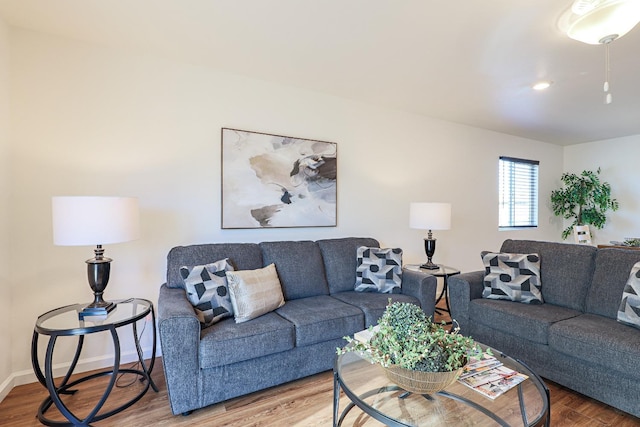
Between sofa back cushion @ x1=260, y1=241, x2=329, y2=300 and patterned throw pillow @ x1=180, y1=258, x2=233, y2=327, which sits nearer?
patterned throw pillow @ x1=180, y1=258, x2=233, y2=327

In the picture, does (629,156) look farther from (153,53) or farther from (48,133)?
(48,133)

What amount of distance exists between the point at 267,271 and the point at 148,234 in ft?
3.26

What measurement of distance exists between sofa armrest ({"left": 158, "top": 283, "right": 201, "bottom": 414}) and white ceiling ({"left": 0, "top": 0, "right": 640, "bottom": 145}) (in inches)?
71.2

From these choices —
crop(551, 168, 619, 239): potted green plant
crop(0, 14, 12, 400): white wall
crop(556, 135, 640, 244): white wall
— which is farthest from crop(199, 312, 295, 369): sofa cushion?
crop(556, 135, 640, 244): white wall

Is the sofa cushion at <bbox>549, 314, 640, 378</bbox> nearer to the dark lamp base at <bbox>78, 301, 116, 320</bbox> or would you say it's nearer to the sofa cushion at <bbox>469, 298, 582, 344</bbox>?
the sofa cushion at <bbox>469, 298, 582, 344</bbox>

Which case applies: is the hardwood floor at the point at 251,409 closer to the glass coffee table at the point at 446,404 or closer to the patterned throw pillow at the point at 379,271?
the glass coffee table at the point at 446,404

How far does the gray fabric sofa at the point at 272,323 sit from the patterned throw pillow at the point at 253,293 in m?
0.06

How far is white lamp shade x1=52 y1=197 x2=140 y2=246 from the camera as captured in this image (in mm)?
1715

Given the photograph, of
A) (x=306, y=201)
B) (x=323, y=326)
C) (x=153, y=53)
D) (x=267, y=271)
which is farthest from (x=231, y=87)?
(x=323, y=326)

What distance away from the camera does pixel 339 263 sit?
114 inches

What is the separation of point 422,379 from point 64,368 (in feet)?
8.06

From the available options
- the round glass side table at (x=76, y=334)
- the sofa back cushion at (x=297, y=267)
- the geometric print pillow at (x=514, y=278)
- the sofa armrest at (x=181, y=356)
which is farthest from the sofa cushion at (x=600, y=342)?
the round glass side table at (x=76, y=334)

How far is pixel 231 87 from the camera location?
279 centimetres

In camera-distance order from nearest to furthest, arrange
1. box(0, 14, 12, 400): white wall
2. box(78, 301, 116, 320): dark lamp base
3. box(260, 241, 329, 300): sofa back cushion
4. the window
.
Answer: box(78, 301, 116, 320): dark lamp base, box(0, 14, 12, 400): white wall, box(260, 241, 329, 300): sofa back cushion, the window
